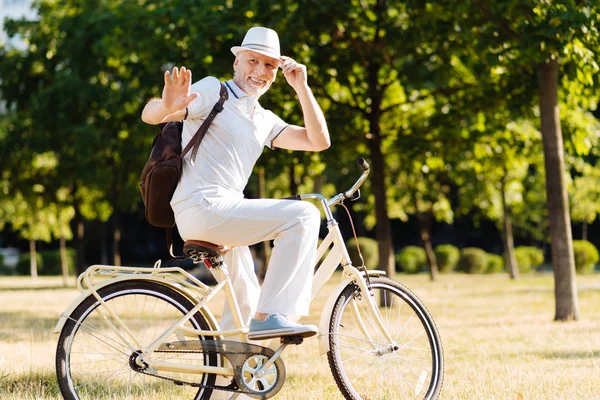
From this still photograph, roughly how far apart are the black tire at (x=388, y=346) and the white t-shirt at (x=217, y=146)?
0.91m

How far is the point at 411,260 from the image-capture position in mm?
33156

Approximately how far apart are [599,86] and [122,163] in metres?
15.2

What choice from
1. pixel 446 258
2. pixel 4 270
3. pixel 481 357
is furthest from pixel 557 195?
pixel 4 270

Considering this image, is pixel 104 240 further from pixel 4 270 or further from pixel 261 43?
pixel 261 43

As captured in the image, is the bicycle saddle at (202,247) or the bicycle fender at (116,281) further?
the bicycle saddle at (202,247)

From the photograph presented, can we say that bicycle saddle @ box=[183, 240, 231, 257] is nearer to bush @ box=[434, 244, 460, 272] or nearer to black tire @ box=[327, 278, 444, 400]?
black tire @ box=[327, 278, 444, 400]

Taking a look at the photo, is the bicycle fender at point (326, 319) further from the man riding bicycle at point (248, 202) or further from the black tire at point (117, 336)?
the black tire at point (117, 336)

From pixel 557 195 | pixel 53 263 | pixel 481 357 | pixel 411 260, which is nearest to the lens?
pixel 481 357

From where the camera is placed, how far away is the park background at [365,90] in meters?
10.9

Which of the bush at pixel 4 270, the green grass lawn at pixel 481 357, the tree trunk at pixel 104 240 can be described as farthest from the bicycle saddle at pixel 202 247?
the bush at pixel 4 270

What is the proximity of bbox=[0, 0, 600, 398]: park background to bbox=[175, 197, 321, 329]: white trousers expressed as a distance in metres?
2.22

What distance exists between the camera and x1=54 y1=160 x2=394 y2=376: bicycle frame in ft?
14.5

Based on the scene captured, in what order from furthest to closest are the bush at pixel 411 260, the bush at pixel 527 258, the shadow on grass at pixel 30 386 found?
1. the bush at pixel 411 260
2. the bush at pixel 527 258
3. the shadow on grass at pixel 30 386

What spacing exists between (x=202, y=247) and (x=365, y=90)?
33.8ft
